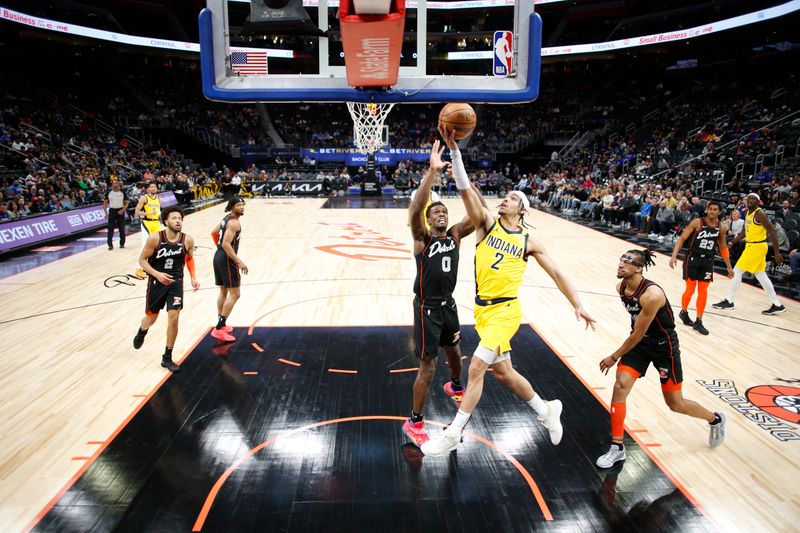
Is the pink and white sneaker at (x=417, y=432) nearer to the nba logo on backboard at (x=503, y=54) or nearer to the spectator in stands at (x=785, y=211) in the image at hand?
the nba logo on backboard at (x=503, y=54)

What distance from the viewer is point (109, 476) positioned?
3748 mm

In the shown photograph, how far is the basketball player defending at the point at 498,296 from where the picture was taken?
12.5 feet

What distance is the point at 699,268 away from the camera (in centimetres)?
670

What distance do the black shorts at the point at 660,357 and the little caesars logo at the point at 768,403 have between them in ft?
4.47

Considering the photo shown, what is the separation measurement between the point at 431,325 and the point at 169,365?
→ 3.06m

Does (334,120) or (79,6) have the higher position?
(79,6)

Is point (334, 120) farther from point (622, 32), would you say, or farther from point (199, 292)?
point (199, 292)

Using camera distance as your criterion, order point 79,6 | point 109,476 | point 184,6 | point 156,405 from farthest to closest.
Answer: point 184,6 → point 79,6 → point 156,405 → point 109,476

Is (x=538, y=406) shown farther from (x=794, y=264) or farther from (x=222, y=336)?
(x=794, y=264)

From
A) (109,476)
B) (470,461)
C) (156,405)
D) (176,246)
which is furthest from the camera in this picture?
(176,246)

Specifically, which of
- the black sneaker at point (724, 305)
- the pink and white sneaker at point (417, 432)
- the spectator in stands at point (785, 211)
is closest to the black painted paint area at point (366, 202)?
the spectator in stands at point (785, 211)

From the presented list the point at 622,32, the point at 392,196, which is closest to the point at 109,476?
the point at 392,196

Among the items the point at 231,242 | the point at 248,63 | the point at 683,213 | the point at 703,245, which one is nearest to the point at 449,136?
the point at 248,63

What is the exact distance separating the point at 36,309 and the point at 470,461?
7.08m
